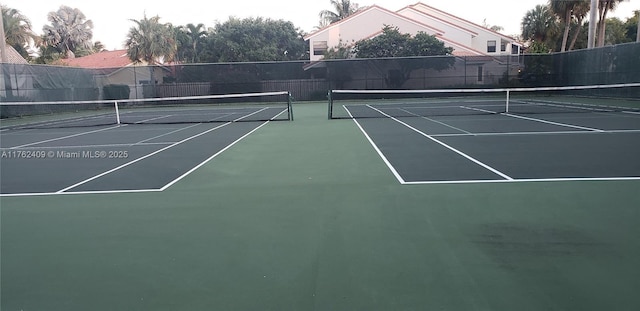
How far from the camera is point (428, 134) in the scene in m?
12.7

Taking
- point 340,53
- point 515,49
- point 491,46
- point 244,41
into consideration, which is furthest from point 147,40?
point 515,49

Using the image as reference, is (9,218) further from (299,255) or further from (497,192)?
(497,192)

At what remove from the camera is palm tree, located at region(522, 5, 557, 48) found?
4994 cm

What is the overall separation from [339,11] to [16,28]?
3575 cm

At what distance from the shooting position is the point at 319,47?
45188 mm

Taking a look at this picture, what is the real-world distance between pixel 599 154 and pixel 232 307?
26.5 ft

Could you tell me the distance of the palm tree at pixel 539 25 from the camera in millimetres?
49938

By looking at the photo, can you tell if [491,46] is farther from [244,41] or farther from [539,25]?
[244,41]

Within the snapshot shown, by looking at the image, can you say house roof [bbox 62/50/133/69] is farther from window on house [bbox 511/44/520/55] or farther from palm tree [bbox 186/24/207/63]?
window on house [bbox 511/44/520/55]

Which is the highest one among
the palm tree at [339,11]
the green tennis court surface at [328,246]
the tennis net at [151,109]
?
the palm tree at [339,11]

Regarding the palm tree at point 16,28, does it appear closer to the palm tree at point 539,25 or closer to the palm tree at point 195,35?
the palm tree at point 195,35

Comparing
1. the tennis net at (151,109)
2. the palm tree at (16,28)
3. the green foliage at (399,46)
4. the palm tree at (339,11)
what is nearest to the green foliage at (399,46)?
the green foliage at (399,46)

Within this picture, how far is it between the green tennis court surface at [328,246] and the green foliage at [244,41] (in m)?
39.8

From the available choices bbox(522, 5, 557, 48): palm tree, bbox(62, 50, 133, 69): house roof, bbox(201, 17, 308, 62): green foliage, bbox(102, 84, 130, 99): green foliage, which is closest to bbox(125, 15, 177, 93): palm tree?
bbox(201, 17, 308, 62): green foliage
